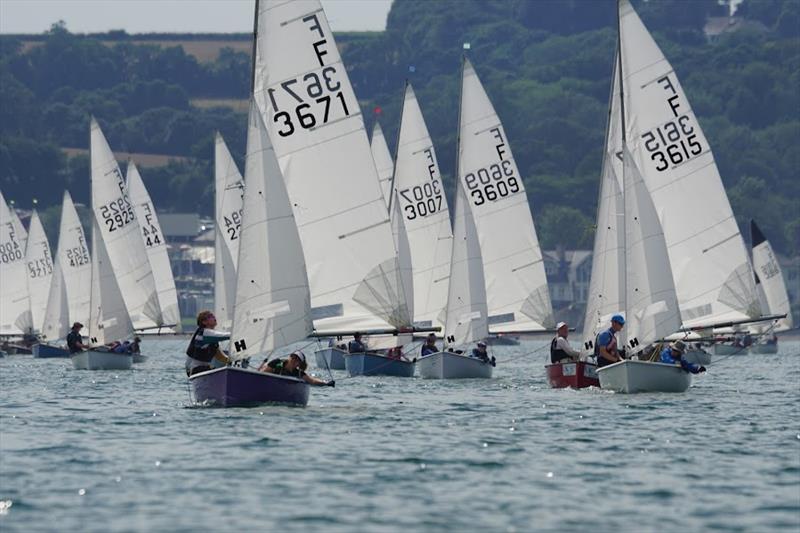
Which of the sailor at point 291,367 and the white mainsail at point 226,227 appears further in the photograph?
the white mainsail at point 226,227

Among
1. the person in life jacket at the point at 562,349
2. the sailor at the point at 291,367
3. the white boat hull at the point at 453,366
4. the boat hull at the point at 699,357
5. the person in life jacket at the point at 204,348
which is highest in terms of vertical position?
the boat hull at the point at 699,357

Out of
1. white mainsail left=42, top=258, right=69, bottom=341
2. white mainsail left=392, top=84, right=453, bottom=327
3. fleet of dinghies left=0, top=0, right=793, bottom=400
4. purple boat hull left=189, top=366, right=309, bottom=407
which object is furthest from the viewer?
white mainsail left=42, top=258, right=69, bottom=341

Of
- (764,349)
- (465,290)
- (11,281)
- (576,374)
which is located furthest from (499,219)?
(764,349)

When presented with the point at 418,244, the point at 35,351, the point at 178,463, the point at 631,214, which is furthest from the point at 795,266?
the point at 178,463

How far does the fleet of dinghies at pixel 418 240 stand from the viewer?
1282 inches

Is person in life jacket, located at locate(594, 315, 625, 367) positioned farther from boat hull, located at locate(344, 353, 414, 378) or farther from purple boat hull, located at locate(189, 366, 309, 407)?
boat hull, located at locate(344, 353, 414, 378)

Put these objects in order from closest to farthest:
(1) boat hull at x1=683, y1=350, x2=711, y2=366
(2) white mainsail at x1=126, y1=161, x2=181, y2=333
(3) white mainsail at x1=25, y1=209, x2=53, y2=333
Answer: (1) boat hull at x1=683, y1=350, x2=711, y2=366
(2) white mainsail at x1=126, y1=161, x2=181, y2=333
(3) white mainsail at x1=25, y1=209, x2=53, y2=333

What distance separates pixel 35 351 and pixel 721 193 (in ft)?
116

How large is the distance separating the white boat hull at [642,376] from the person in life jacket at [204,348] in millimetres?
7532

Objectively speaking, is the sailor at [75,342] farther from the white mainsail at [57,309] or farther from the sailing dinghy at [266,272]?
the sailing dinghy at [266,272]

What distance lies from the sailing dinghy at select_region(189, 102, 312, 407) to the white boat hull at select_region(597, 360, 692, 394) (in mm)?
6172

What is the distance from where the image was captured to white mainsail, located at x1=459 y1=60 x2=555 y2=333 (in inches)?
1973

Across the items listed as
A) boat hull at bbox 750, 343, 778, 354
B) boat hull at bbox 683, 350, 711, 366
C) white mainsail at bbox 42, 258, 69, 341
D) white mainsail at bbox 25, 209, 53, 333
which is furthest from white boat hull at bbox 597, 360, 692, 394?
boat hull at bbox 750, 343, 778, 354

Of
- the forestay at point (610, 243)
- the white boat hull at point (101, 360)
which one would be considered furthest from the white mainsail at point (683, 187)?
the white boat hull at point (101, 360)
